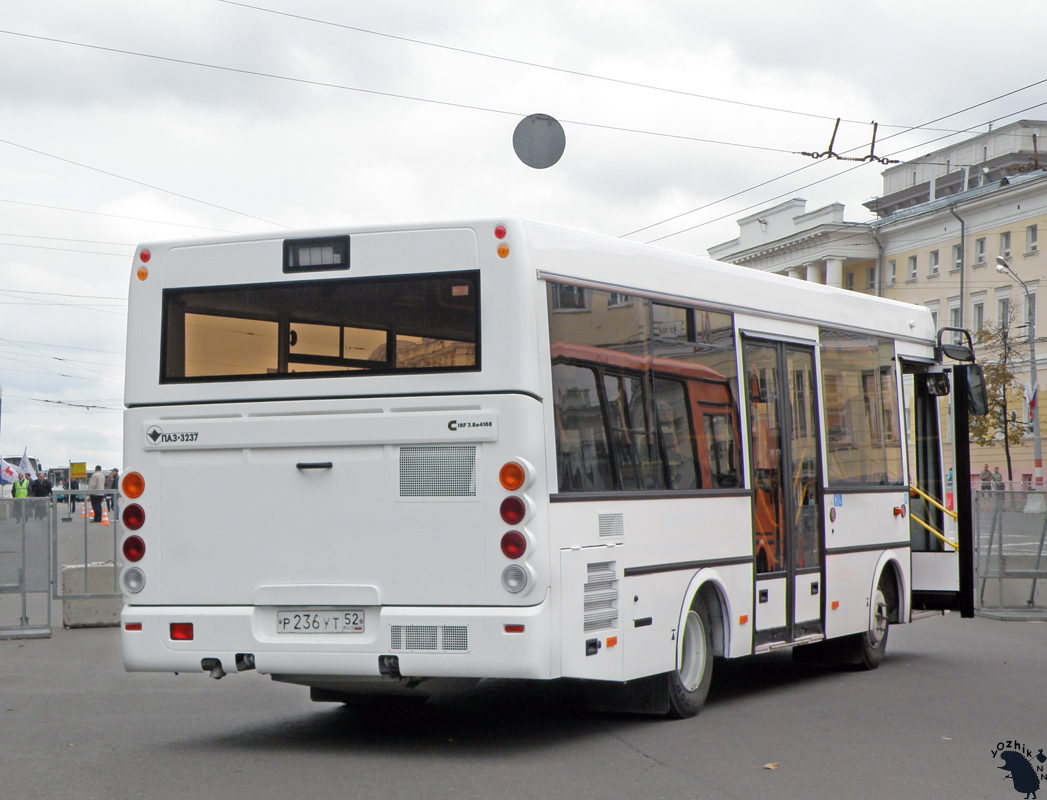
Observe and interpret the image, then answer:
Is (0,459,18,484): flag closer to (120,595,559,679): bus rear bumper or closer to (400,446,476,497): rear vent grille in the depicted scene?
(120,595,559,679): bus rear bumper

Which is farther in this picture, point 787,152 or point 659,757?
point 787,152

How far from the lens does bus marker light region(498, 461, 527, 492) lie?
25.9 feet

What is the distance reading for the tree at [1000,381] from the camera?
56844 mm

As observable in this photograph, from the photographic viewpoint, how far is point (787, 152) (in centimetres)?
2434

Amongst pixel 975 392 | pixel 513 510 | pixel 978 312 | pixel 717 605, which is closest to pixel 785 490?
pixel 717 605

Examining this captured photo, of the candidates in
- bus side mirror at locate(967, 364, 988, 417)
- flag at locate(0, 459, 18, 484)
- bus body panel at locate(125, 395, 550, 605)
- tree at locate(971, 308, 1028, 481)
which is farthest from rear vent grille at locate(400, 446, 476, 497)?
flag at locate(0, 459, 18, 484)

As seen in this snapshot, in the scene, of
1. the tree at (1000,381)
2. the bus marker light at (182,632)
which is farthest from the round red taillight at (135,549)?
the tree at (1000,381)

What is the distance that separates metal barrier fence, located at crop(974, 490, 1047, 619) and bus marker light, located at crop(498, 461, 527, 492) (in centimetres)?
1149

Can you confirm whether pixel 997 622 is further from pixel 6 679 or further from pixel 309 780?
pixel 309 780

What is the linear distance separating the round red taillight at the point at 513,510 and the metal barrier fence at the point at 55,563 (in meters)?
8.68

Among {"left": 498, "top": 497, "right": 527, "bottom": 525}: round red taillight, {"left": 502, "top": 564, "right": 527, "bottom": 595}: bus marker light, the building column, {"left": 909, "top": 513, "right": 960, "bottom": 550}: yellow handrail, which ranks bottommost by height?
{"left": 502, "top": 564, "right": 527, "bottom": 595}: bus marker light

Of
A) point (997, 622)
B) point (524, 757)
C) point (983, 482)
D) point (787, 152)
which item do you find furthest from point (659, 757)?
point (983, 482)

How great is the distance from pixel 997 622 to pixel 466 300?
11938 mm

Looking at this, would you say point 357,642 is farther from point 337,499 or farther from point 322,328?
point 322,328
